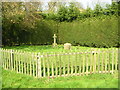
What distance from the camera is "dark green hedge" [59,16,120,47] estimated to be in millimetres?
17625

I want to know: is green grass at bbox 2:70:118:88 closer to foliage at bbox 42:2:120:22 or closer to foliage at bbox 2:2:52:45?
foliage at bbox 2:2:52:45

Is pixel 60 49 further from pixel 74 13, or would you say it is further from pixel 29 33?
pixel 74 13

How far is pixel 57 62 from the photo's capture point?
7.11 metres

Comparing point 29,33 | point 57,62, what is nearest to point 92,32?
point 29,33

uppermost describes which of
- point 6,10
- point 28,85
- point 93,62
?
point 6,10

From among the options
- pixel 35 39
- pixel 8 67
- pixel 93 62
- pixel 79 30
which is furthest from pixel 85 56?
pixel 35 39

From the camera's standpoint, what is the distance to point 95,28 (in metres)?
19.5

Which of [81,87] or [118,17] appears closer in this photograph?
[81,87]

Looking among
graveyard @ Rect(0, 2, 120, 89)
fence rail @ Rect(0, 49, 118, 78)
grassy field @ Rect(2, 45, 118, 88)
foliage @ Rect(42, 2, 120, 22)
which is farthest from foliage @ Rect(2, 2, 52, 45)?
grassy field @ Rect(2, 45, 118, 88)

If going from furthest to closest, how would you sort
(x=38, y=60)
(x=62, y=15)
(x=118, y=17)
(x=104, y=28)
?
1. (x=62, y=15)
2. (x=104, y=28)
3. (x=118, y=17)
4. (x=38, y=60)

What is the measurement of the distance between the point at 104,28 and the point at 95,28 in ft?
4.30

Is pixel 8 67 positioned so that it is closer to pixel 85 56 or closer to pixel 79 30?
Answer: pixel 85 56

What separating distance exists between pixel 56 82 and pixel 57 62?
1131 millimetres

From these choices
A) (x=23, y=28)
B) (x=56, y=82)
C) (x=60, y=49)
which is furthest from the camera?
(x=23, y=28)
